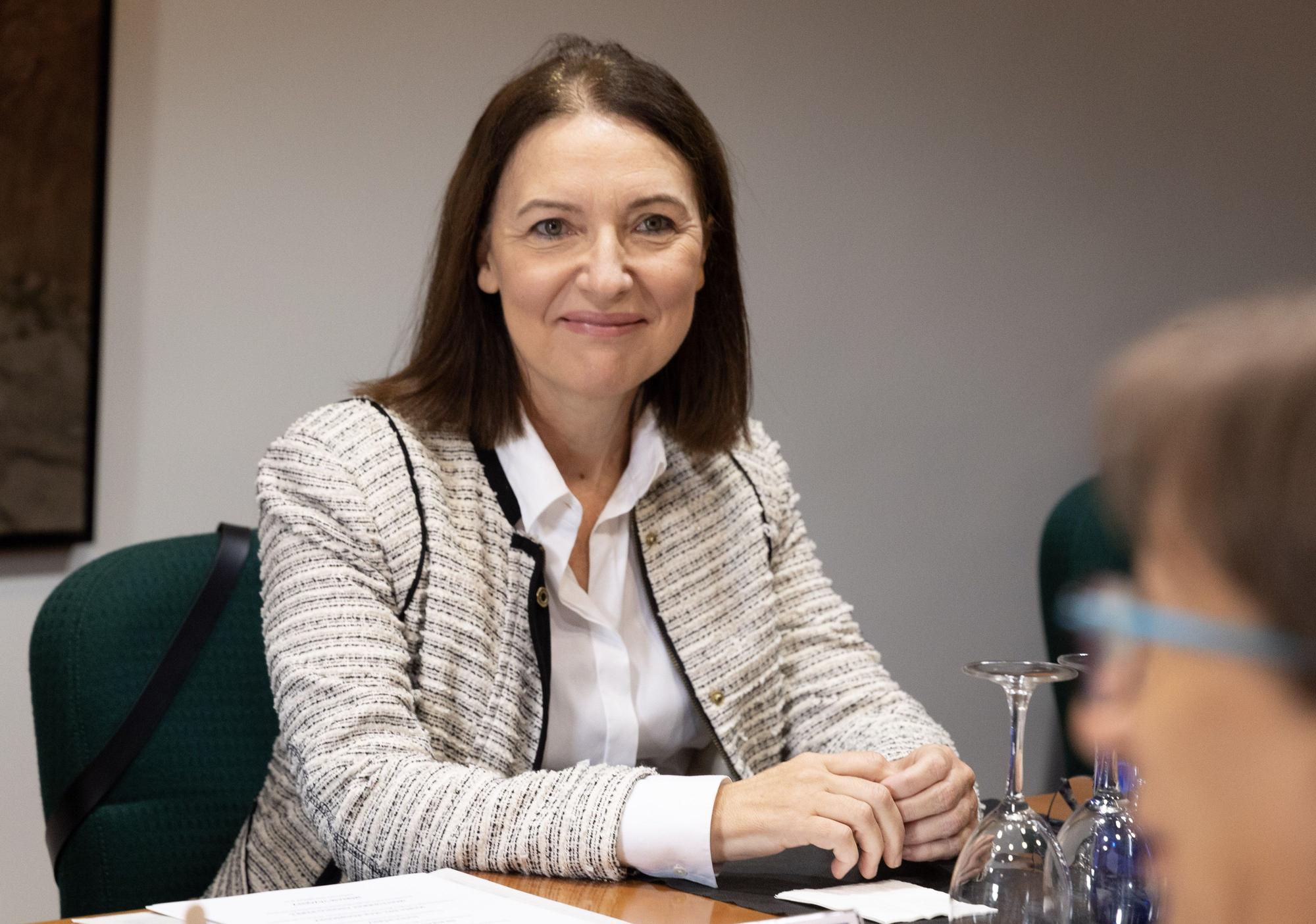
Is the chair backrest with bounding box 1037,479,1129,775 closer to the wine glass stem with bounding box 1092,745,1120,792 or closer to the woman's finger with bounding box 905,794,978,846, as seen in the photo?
the woman's finger with bounding box 905,794,978,846

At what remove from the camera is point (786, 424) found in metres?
3.60

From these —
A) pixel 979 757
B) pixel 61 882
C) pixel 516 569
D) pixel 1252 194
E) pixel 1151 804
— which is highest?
pixel 1252 194

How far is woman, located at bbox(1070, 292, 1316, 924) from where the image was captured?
0.45 m

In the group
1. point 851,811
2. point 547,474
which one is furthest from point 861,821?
point 547,474

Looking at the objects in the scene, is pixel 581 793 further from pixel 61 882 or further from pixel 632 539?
pixel 61 882

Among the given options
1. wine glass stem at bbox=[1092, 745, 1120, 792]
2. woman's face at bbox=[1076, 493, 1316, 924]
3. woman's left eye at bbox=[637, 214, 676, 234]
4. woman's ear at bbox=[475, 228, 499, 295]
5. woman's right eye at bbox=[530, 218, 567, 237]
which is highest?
woman's left eye at bbox=[637, 214, 676, 234]

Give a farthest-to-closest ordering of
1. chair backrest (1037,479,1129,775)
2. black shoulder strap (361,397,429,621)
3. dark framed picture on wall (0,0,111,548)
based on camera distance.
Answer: chair backrest (1037,479,1129,775)
dark framed picture on wall (0,0,111,548)
black shoulder strap (361,397,429,621)

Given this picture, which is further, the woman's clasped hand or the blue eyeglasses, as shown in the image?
the woman's clasped hand

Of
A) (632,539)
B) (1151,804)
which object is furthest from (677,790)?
(1151,804)

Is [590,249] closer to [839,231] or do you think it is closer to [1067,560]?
[839,231]

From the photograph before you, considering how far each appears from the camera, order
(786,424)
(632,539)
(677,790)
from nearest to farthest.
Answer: (677,790)
(632,539)
(786,424)

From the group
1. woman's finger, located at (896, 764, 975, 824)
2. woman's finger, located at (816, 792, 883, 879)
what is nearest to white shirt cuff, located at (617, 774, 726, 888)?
woman's finger, located at (816, 792, 883, 879)

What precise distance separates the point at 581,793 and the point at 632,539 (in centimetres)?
60

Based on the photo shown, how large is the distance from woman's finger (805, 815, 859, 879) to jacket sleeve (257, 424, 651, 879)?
0.19 metres
